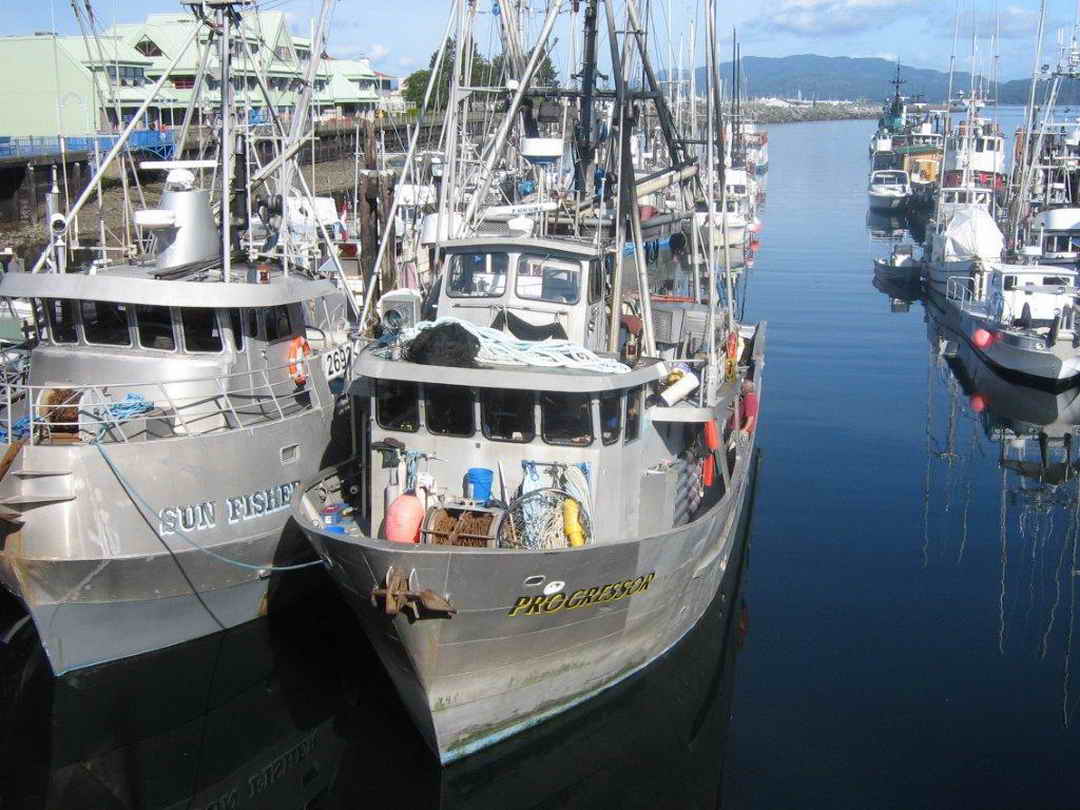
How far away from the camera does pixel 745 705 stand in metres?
13.7

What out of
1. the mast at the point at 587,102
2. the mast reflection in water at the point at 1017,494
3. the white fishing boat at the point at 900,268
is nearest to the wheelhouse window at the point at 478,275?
the mast at the point at 587,102

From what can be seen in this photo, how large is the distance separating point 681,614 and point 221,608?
614 cm

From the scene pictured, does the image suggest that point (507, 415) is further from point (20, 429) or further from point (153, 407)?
point (20, 429)

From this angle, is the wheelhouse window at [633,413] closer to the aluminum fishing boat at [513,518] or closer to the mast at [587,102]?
the aluminum fishing boat at [513,518]

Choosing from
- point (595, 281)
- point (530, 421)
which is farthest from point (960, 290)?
point (530, 421)

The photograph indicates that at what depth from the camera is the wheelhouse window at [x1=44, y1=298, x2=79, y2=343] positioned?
1496 cm

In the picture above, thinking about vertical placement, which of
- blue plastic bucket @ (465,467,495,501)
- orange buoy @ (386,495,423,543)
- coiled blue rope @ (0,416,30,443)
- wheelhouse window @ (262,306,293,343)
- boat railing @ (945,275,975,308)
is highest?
wheelhouse window @ (262,306,293,343)

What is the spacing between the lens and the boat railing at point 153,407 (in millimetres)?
13273

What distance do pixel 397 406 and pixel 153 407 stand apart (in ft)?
11.7

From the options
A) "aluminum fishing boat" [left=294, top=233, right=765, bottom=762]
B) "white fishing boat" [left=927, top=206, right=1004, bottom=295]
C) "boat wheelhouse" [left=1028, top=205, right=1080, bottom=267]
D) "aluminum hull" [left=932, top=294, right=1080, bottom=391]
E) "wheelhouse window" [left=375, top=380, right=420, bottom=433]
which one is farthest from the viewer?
"boat wheelhouse" [left=1028, top=205, right=1080, bottom=267]

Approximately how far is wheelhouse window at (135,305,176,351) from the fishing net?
605cm

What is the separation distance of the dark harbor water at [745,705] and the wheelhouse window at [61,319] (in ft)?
13.7

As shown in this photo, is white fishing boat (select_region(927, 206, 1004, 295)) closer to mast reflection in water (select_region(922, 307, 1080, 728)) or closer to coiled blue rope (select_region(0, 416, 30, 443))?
mast reflection in water (select_region(922, 307, 1080, 728))

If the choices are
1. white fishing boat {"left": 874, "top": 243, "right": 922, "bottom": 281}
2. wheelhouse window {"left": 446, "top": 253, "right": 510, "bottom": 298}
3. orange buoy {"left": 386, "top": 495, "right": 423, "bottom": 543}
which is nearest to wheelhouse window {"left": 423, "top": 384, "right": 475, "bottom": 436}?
orange buoy {"left": 386, "top": 495, "right": 423, "bottom": 543}
